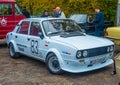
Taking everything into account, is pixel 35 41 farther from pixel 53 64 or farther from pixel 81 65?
pixel 81 65

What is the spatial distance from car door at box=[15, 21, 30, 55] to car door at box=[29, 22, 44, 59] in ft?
0.85

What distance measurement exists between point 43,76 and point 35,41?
1328 millimetres

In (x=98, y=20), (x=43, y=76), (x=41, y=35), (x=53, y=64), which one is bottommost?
(x=43, y=76)

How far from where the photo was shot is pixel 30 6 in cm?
2459

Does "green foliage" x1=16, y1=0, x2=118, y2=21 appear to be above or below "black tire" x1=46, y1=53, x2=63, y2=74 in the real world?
above

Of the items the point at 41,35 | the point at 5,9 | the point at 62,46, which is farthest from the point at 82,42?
the point at 5,9

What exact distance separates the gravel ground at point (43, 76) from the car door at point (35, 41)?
0.45 metres

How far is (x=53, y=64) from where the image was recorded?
6969 mm

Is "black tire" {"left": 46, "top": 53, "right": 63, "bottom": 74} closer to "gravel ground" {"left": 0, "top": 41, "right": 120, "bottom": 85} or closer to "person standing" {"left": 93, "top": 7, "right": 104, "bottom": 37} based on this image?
"gravel ground" {"left": 0, "top": 41, "right": 120, "bottom": 85}

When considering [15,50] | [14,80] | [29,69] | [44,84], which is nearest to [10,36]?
[15,50]

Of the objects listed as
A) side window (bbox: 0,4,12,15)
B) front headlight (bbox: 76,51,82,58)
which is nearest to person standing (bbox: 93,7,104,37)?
side window (bbox: 0,4,12,15)

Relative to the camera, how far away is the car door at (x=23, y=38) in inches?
322

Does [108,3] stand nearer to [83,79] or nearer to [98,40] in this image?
[98,40]

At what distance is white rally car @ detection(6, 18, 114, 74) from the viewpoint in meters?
6.46
